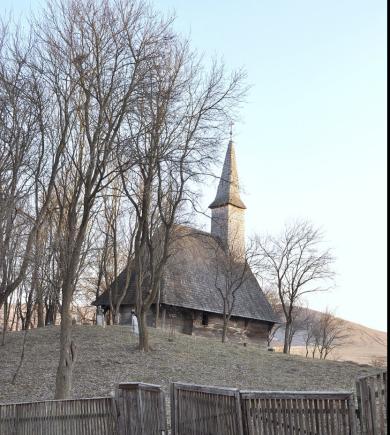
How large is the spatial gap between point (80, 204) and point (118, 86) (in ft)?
16.3

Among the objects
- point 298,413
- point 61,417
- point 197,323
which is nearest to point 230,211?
point 197,323

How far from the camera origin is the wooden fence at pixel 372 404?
632cm

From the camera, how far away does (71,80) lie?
1780 centimetres

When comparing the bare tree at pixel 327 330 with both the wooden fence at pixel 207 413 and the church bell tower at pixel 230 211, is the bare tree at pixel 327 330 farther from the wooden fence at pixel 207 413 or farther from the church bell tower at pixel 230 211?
the wooden fence at pixel 207 413

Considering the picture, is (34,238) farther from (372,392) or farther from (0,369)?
(372,392)

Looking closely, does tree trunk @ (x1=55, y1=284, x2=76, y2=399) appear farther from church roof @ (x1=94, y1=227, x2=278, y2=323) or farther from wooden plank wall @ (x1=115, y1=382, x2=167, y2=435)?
church roof @ (x1=94, y1=227, x2=278, y2=323)

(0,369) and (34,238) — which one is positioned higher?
(34,238)

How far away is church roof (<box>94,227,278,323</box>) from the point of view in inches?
1505

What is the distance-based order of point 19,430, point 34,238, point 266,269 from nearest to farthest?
1. point 19,430
2. point 34,238
3. point 266,269

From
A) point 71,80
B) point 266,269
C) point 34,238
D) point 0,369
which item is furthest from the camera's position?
point 266,269

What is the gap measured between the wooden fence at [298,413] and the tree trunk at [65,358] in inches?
372

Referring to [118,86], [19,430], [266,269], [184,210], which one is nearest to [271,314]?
[266,269]

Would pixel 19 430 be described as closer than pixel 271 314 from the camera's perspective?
Yes

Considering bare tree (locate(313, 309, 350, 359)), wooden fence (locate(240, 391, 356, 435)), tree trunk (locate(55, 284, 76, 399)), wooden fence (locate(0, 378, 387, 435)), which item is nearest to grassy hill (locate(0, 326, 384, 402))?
tree trunk (locate(55, 284, 76, 399))
